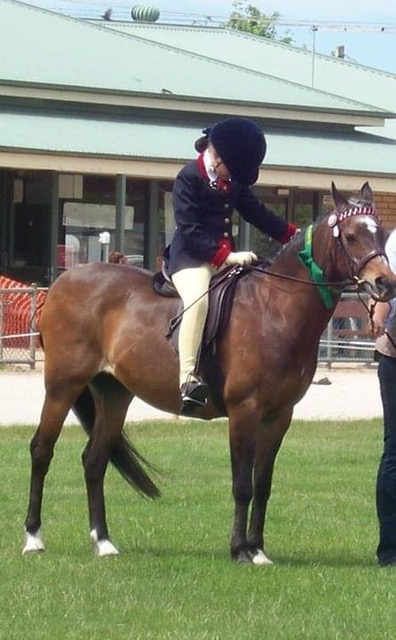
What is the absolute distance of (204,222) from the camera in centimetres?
941

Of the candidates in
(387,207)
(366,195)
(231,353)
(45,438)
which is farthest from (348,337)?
(366,195)

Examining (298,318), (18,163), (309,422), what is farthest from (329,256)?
(18,163)

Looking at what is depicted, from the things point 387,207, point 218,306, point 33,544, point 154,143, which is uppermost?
point 218,306

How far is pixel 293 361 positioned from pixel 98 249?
65.3ft

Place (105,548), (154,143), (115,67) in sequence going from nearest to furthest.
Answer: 1. (105,548)
2. (154,143)
3. (115,67)

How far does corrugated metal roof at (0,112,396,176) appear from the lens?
26.0 metres

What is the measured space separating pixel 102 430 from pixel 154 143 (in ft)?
58.4

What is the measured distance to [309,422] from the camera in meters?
17.3

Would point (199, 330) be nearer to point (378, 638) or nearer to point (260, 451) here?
point (260, 451)

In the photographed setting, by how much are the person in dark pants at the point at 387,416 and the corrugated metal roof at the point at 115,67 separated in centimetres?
1850

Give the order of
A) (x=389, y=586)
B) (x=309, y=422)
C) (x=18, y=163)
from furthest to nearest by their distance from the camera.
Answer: (x=18, y=163), (x=309, y=422), (x=389, y=586)

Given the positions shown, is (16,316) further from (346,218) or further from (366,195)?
(346,218)

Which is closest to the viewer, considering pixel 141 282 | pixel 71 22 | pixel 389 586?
pixel 389 586

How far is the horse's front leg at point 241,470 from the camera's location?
29.7 ft
